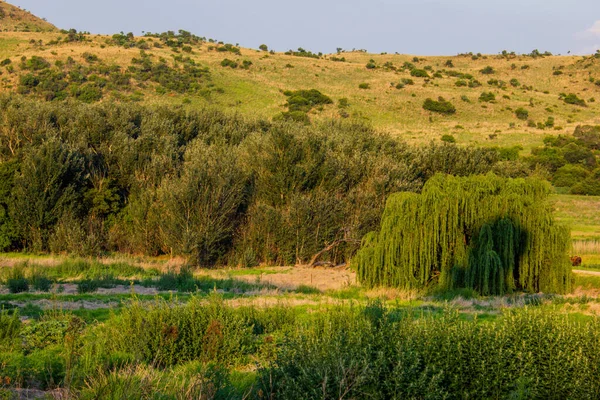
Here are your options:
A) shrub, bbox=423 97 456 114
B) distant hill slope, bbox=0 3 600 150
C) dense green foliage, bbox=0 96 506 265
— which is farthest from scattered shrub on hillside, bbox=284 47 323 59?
dense green foliage, bbox=0 96 506 265

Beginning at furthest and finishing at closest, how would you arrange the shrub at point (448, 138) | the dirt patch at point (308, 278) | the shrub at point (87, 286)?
the shrub at point (448, 138), the dirt patch at point (308, 278), the shrub at point (87, 286)

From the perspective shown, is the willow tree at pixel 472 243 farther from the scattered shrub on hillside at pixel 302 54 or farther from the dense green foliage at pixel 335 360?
the scattered shrub on hillside at pixel 302 54

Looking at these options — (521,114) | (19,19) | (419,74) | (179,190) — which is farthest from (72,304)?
(19,19)

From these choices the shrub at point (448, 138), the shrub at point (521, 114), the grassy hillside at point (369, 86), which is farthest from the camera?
the shrub at point (521, 114)

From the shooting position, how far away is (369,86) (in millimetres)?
78812

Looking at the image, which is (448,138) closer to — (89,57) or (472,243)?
(472,243)

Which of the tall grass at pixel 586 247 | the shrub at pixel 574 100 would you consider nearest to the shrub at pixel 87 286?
the tall grass at pixel 586 247

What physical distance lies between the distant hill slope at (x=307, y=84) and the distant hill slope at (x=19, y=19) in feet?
95.2

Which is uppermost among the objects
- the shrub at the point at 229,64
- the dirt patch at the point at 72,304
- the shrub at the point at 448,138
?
the shrub at the point at 229,64

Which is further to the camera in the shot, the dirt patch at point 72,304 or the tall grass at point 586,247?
the tall grass at point 586,247

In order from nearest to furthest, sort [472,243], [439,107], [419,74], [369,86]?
1. [472,243]
2. [439,107]
3. [369,86]
4. [419,74]

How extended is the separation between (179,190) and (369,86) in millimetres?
53466

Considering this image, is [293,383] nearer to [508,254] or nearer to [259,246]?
[508,254]

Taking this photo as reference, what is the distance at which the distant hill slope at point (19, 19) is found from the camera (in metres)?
108
